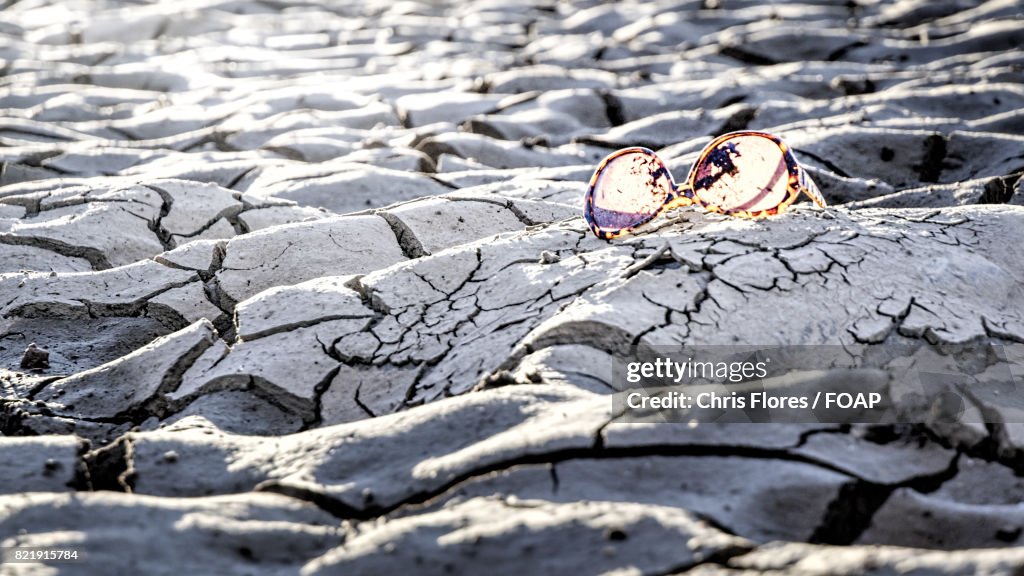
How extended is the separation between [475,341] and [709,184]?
829 millimetres

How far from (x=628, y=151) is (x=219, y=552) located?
1479mm

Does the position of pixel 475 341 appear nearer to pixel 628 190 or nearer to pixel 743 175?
pixel 628 190

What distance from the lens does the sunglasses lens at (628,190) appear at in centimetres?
224

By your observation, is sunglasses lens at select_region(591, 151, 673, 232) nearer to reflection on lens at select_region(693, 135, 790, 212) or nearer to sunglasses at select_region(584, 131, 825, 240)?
sunglasses at select_region(584, 131, 825, 240)

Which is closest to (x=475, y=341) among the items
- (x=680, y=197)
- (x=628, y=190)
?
(x=628, y=190)

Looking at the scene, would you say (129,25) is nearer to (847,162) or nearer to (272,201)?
(272,201)

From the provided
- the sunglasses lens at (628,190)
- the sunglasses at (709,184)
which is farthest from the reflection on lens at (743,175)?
the sunglasses lens at (628,190)

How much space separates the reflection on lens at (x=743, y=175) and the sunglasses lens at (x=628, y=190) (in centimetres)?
11

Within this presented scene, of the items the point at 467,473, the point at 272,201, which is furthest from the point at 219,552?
the point at 272,201

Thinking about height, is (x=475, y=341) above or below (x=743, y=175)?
below

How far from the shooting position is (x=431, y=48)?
291 inches

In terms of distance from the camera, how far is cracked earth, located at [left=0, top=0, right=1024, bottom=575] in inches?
49.6

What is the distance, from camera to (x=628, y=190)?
2.25m

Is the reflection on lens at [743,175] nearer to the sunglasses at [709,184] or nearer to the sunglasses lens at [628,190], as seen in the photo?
the sunglasses at [709,184]
